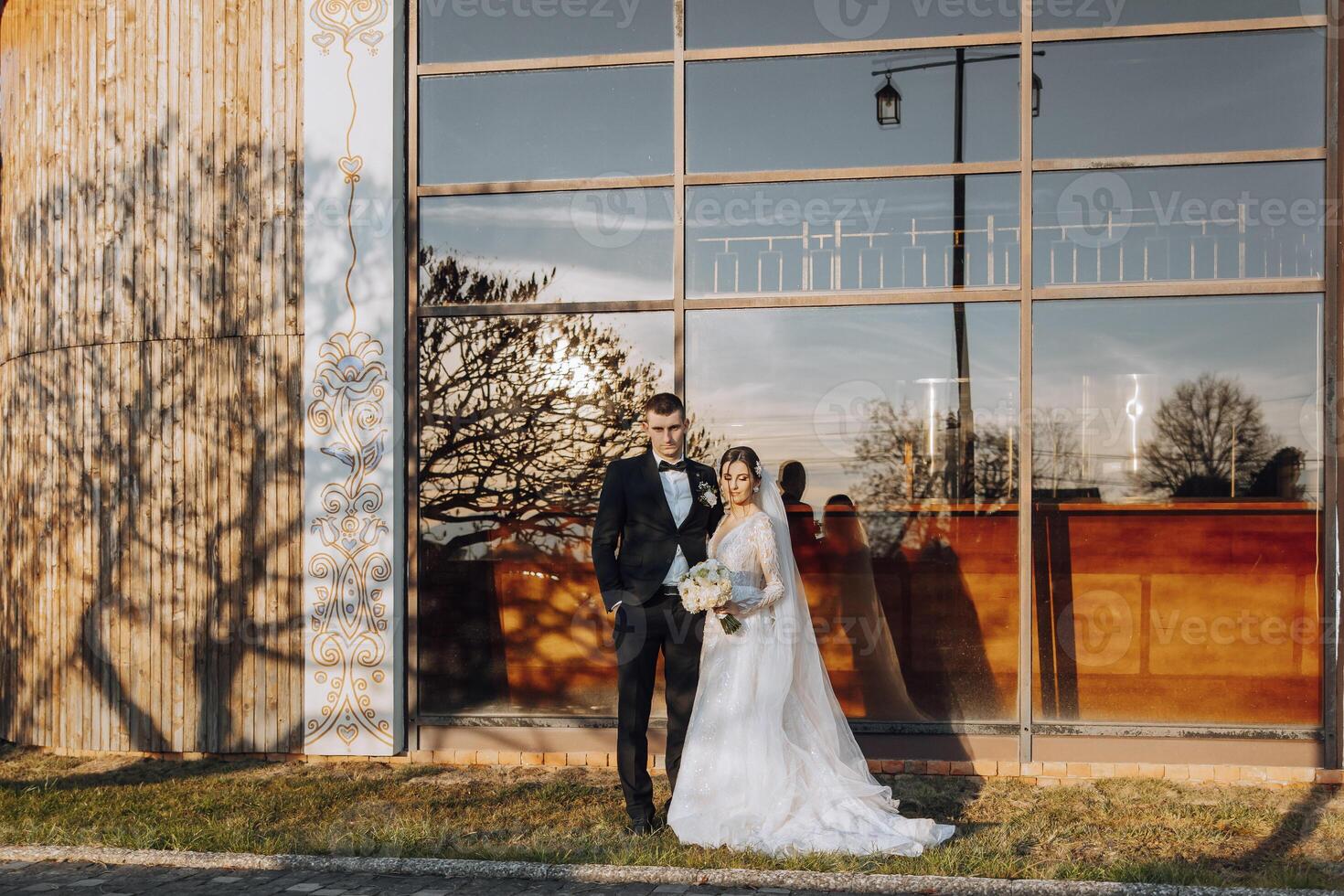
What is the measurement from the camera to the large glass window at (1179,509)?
6.60m

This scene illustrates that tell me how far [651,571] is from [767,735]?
0.93 m

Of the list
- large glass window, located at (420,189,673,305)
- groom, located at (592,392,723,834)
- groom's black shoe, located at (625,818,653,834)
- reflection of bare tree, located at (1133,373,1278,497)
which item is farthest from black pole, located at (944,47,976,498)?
groom's black shoe, located at (625,818,653,834)

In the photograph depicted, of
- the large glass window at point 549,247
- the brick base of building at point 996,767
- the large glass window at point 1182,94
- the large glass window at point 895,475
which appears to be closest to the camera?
the brick base of building at point 996,767

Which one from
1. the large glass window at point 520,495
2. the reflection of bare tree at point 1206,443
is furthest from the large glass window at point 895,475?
Result: the reflection of bare tree at point 1206,443

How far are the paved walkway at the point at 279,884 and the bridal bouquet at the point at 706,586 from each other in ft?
3.85

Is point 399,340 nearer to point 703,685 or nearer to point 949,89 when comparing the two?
point 703,685

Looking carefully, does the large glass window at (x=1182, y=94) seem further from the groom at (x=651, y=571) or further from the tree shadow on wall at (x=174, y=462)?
the tree shadow on wall at (x=174, y=462)

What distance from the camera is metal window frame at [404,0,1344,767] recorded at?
21.6 feet

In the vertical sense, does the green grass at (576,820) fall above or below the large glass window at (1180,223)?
below

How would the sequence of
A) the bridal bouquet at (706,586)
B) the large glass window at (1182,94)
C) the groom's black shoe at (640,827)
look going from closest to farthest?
1. the bridal bouquet at (706,586)
2. the groom's black shoe at (640,827)
3. the large glass window at (1182,94)

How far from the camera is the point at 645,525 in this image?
5.67 metres

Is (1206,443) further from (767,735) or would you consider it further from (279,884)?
(279,884)

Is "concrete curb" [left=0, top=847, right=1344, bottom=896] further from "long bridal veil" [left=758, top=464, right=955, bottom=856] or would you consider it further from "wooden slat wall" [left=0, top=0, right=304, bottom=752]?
"wooden slat wall" [left=0, top=0, right=304, bottom=752]

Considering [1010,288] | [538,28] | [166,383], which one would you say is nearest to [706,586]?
[1010,288]
